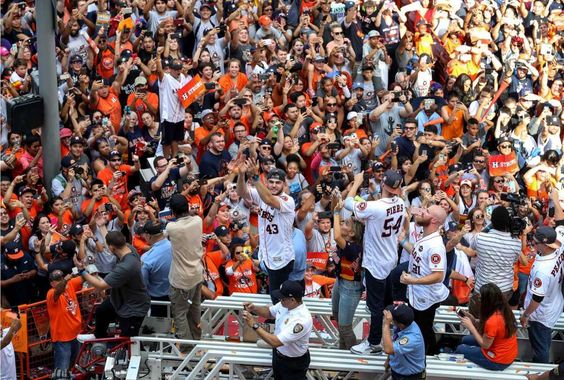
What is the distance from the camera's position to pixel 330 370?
1109 cm

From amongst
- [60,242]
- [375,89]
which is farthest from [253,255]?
[375,89]

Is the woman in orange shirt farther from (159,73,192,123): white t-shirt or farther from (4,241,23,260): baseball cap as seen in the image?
(159,73,192,123): white t-shirt

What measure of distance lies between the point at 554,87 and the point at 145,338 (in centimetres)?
1071

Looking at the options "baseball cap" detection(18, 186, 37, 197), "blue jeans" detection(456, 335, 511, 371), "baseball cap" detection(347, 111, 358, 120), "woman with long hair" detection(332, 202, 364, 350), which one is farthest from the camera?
"baseball cap" detection(347, 111, 358, 120)

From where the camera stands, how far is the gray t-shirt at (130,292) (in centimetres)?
1128

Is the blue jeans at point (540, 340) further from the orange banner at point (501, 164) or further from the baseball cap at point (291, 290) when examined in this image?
the orange banner at point (501, 164)

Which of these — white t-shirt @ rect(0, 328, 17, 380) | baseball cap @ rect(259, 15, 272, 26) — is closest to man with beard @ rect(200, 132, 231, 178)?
baseball cap @ rect(259, 15, 272, 26)

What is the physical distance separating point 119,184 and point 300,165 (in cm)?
255

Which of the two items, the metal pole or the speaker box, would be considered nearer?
the speaker box

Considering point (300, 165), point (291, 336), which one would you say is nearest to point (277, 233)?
point (291, 336)

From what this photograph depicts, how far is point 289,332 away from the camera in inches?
403

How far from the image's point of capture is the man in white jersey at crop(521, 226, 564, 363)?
11.4 m

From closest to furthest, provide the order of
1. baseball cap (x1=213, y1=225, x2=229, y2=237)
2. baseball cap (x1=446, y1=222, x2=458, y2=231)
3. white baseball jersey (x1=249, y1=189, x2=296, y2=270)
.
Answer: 1. white baseball jersey (x1=249, y1=189, x2=296, y2=270)
2. baseball cap (x1=213, y1=225, x2=229, y2=237)
3. baseball cap (x1=446, y1=222, x2=458, y2=231)

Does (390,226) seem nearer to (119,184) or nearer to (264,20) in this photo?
(119,184)
